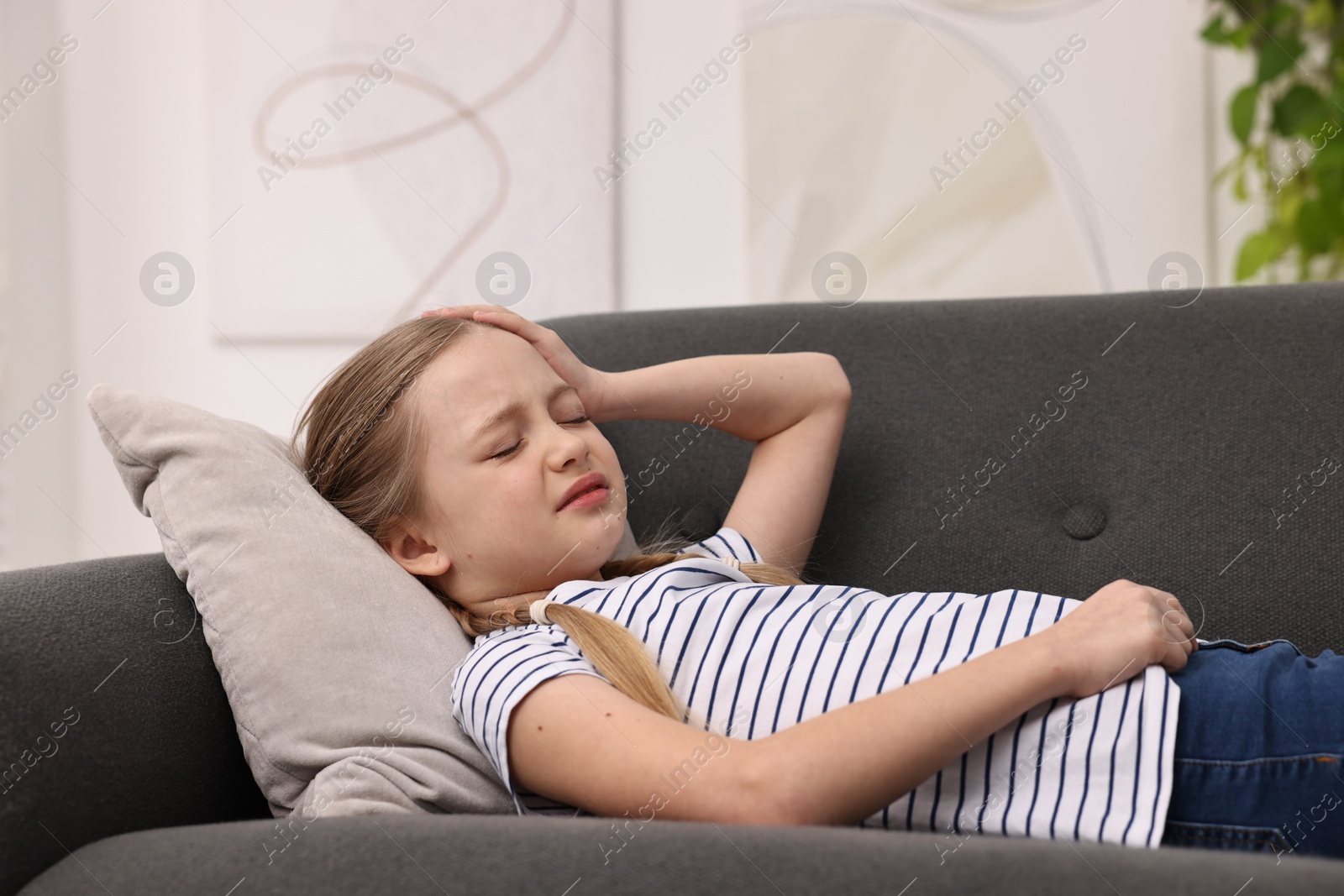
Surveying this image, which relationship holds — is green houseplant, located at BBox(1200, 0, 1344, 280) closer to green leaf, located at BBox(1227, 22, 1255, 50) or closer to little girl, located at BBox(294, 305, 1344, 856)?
green leaf, located at BBox(1227, 22, 1255, 50)

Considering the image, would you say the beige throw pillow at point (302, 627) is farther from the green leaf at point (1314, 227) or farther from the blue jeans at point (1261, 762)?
the green leaf at point (1314, 227)

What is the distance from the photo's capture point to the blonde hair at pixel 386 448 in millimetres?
985

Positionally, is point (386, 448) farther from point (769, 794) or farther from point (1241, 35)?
point (1241, 35)

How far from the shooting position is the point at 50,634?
0.76m

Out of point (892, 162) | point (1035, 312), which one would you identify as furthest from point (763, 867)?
point (892, 162)

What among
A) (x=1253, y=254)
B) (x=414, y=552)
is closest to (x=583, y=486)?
(x=414, y=552)

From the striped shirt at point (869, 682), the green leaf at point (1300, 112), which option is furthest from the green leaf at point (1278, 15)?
the striped shirt at point (869, 682)

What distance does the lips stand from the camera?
38.0 inches

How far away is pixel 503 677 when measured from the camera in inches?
32.0

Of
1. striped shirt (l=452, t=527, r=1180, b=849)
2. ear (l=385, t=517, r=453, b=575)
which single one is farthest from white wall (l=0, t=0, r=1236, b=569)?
striped shirt (l=452, t=527, r=1180, b=849)

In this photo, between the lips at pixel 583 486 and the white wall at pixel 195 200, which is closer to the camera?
the lips at pixel 583 486

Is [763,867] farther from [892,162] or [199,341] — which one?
[199,341]

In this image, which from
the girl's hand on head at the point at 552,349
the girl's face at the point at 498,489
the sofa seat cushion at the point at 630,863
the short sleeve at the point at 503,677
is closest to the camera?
the sofa seat cushion at the point at 630,863

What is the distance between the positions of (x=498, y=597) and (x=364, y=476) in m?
0.18
